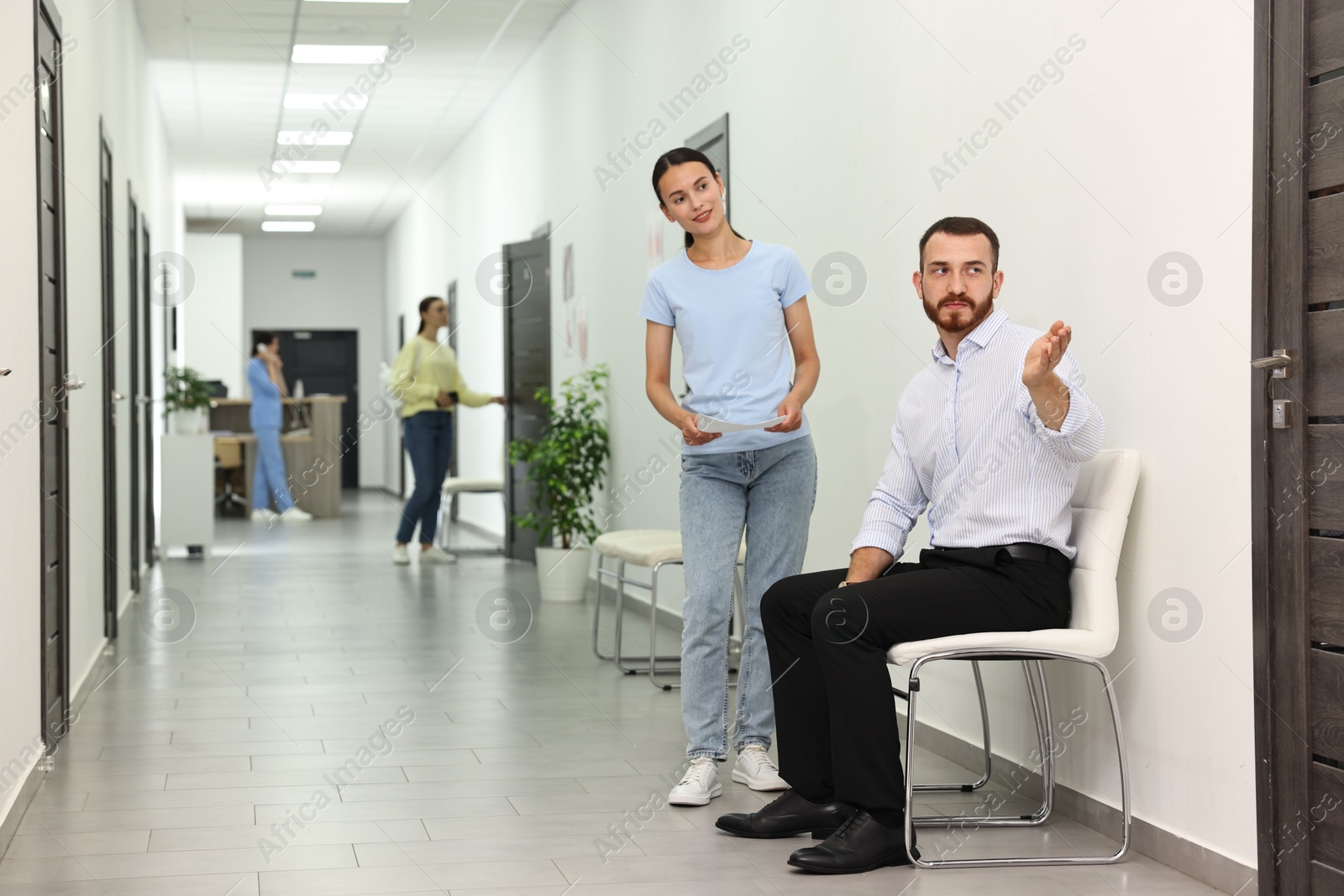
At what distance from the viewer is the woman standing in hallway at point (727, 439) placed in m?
3.06

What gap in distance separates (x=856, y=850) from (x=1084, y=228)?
4.47ft

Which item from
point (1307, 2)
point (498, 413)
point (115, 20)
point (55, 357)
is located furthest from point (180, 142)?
point (1307, 2)

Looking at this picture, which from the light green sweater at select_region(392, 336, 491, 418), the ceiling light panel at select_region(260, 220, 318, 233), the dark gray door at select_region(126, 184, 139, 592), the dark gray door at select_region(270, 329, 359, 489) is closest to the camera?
the dark gray door at select_region(126, 184, 139, 592)

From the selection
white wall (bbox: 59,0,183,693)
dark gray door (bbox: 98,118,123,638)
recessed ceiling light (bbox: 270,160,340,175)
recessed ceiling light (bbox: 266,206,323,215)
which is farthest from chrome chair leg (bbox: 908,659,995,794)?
recessed ceiling light (bbox: 266,206,323,215)

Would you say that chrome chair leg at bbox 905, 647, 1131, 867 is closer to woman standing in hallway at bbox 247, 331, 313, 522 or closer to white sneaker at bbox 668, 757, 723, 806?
white sneaker at bbox 668, 757, 723, 806

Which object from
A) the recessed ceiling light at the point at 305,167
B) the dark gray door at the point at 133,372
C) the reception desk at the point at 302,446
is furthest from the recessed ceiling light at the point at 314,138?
the dark gray door at the point at 133,372

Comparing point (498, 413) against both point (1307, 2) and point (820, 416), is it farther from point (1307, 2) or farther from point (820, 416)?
point (1307, 2)

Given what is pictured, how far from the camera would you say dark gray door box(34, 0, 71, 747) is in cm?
363

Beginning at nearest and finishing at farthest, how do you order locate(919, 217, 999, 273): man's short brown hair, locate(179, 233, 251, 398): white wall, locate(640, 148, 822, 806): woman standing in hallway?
locate(919, 217, 999, 273): man's short brown hair, locate(640, 148, 822, 806): woman standing in hallway, locate(179, 233, 251, 398): white wall

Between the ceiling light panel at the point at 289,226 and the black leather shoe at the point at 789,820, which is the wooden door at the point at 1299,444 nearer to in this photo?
the black leather shoe at the point at 789,820

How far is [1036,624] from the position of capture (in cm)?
258

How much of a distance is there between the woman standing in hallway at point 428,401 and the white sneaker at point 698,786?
17.4 feet

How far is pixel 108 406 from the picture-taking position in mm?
5391

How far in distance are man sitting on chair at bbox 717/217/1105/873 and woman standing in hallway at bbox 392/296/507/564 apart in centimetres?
554
